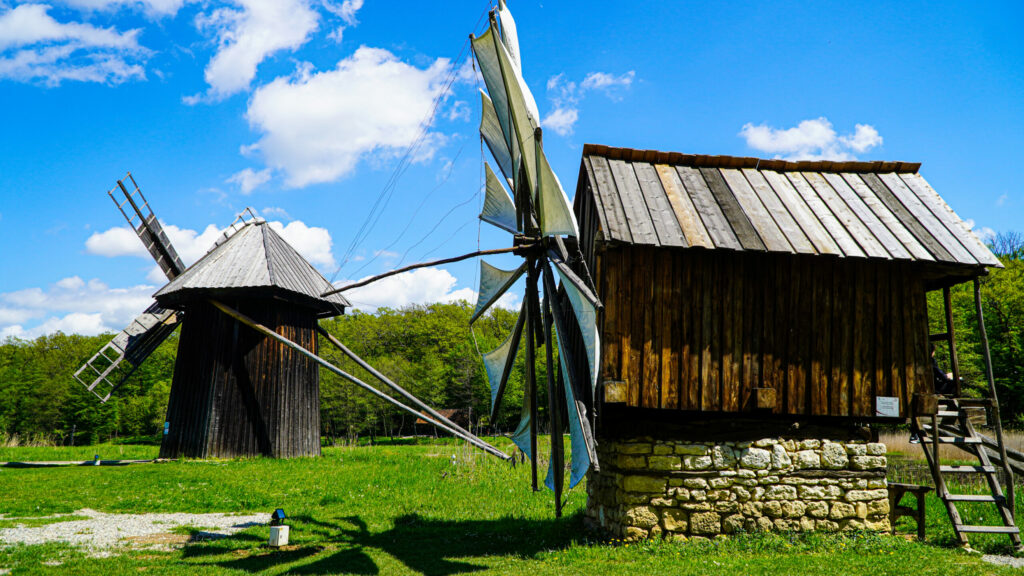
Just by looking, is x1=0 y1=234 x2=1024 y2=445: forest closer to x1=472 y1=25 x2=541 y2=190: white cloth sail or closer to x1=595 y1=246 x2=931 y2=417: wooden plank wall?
x1=595 y1=246 x2=931 y2=417: wooden plank wall

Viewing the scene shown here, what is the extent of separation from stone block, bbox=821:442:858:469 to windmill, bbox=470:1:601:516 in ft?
12.8

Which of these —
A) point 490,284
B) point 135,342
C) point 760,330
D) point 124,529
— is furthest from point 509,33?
point 135,342

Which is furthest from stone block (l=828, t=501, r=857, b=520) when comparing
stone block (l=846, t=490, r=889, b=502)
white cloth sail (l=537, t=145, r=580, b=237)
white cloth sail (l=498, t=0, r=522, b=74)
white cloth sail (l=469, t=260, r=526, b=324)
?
white cloth sail (l=498, t=0, r=522, b=74)

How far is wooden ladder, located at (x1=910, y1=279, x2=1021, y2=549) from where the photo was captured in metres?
9.92

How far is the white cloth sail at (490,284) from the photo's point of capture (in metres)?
11.9

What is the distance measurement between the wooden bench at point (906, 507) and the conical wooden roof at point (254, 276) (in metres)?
16.7

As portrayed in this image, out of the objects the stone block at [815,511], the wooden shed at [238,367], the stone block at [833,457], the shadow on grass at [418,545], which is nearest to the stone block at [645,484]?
the shadow on grass at [418,545]

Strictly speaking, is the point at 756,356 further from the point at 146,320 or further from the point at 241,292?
the point at 146,320

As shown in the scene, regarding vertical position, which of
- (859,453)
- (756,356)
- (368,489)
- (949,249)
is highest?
(949,249)

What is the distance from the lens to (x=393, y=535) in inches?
463

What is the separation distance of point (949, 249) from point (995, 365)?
28.5 meters

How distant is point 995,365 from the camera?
3281 centimetres

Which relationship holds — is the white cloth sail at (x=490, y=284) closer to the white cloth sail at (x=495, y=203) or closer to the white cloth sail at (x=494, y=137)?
the white cloth sail at (x=495, y=203)

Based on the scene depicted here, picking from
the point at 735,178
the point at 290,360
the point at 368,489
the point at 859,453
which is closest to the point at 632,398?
the point at 859,453
